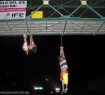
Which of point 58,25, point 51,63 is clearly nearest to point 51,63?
point 51,63

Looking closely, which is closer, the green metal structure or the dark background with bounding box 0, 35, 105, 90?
the green metal structure

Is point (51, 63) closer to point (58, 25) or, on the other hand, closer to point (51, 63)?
point (51, 63)

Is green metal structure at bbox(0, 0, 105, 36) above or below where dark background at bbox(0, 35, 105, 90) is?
above

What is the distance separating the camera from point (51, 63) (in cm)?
2467

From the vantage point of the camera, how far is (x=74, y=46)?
80.4 ft

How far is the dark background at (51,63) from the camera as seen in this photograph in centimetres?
2408

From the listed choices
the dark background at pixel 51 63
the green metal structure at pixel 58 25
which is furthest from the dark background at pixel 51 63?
the green metal structure at pixel 58 25

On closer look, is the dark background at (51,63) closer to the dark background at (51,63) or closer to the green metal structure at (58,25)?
the dark background at (51,63)

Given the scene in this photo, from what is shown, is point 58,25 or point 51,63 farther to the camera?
point 51,63

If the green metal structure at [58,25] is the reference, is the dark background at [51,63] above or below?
below

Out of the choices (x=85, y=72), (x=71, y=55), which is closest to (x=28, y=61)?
(x=71, y=55)

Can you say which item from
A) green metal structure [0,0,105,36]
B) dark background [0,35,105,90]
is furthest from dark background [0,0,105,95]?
green metal structure [0,0,105,36]

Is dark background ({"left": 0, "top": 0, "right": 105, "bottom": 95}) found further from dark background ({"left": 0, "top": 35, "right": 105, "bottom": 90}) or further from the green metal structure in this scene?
the green metal structure

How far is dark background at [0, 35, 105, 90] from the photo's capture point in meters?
24.1
